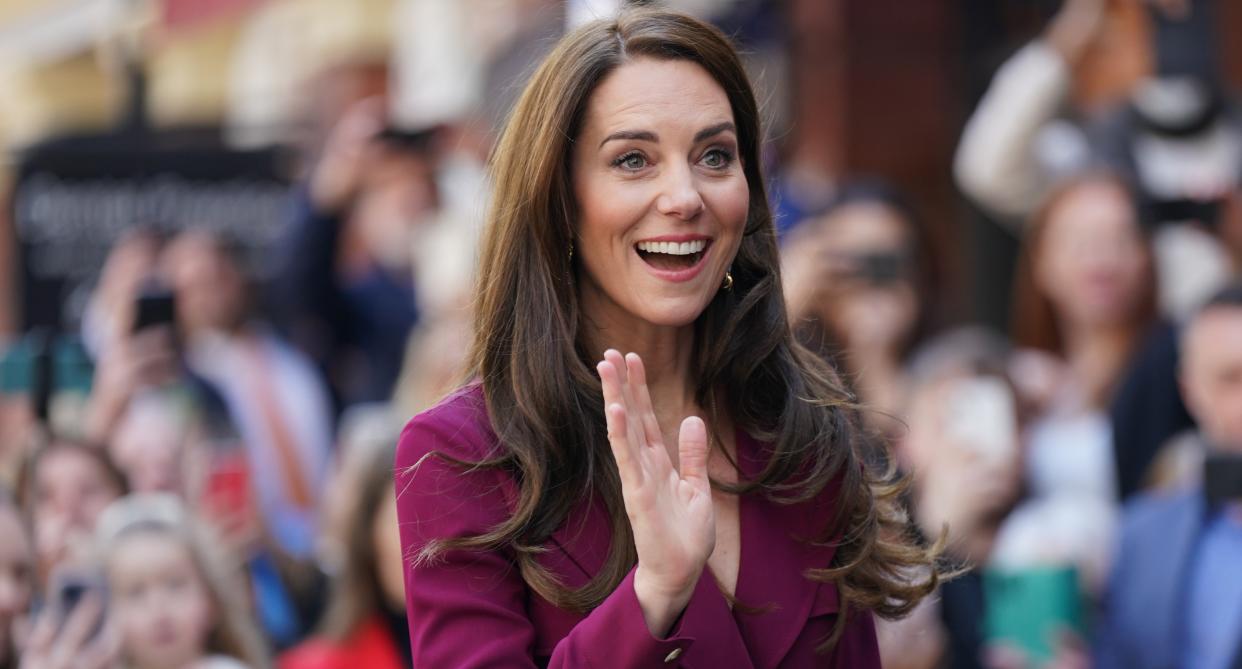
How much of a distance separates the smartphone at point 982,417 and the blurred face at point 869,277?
408 millimetres

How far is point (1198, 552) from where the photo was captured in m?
5.12

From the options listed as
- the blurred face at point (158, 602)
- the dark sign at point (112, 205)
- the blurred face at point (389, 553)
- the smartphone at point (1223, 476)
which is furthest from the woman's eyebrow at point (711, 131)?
the dark sign at point (112, 205)

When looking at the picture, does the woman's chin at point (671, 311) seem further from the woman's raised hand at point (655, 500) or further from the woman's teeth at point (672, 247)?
the woman's raised hand at point (655, 500)

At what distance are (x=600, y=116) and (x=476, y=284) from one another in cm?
36

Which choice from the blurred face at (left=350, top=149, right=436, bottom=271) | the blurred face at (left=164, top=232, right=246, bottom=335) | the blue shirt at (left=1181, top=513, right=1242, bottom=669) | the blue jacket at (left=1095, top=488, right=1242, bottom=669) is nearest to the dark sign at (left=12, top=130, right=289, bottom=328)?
the blurred face at (left=164, top=232, right=246, bottom=335)

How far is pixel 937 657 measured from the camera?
18.4 feet

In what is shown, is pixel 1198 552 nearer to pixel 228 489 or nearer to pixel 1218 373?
pixel 1218 373

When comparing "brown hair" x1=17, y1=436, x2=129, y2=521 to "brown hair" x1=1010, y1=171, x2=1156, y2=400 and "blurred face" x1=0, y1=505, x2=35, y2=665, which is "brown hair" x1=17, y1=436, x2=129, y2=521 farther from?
"brown hair" x1=1010, y1=171, x2=1156, y2=400

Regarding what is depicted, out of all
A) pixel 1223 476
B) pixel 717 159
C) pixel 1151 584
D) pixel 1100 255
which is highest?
pixel 717 159

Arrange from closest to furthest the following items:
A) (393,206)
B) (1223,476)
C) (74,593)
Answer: (1223,476)
(74,593)
(393,206)

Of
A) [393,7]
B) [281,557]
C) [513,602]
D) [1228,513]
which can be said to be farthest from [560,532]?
[393,7]

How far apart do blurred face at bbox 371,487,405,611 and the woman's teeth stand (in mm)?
2698

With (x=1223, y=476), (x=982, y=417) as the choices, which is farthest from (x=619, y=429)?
(x=982, y=417)

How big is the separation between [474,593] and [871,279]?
391cm
